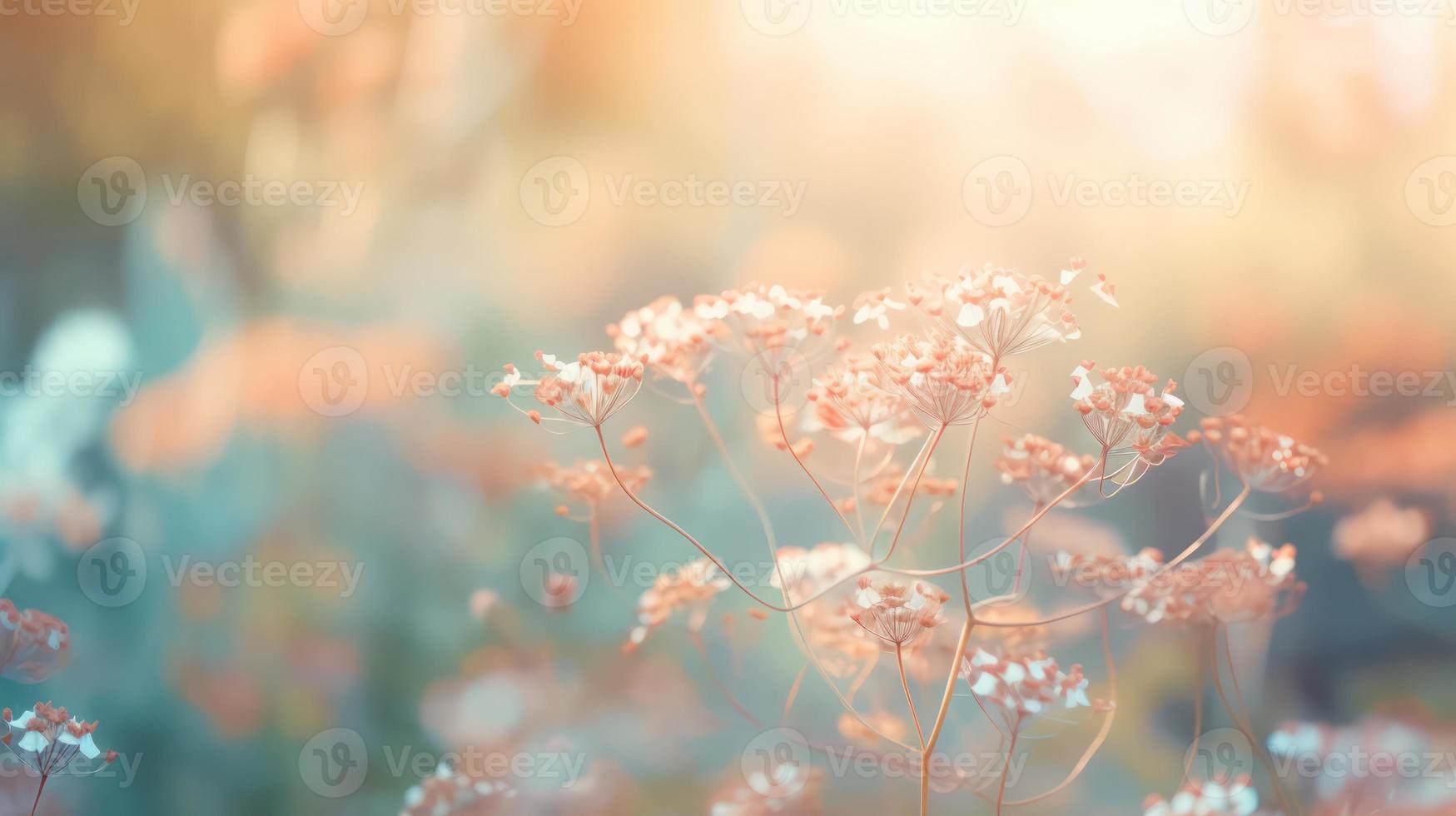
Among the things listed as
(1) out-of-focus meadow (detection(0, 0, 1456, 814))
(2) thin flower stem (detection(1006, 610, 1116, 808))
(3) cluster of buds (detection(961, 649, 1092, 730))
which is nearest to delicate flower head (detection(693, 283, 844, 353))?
(1) out-of-focus meadow (detection(0, 0, 1456, 814))

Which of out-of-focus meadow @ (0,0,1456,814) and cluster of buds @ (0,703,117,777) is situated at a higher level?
out-of-focus meadow @ (0,0,1456,814)

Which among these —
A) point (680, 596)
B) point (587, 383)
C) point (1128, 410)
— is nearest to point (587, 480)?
point (680, 596)

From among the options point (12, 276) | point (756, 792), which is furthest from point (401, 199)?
point (756, 792)

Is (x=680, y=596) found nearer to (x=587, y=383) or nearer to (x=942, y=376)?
(x=587, y=383)

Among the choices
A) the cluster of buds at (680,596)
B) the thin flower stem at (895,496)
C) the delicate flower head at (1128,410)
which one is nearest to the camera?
the delicate flower head at (1128,410)

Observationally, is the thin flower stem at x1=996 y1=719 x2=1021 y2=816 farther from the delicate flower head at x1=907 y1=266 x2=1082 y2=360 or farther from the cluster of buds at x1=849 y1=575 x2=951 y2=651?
the delicate flower head at x1=907 y1=266 x2=1082 y2=360

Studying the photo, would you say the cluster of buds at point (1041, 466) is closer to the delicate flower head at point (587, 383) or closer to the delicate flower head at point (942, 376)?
the delicate flower head at point (942, 376)

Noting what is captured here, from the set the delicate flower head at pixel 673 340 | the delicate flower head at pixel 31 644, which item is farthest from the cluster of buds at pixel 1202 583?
the delicate flower head at pixel 31 644
